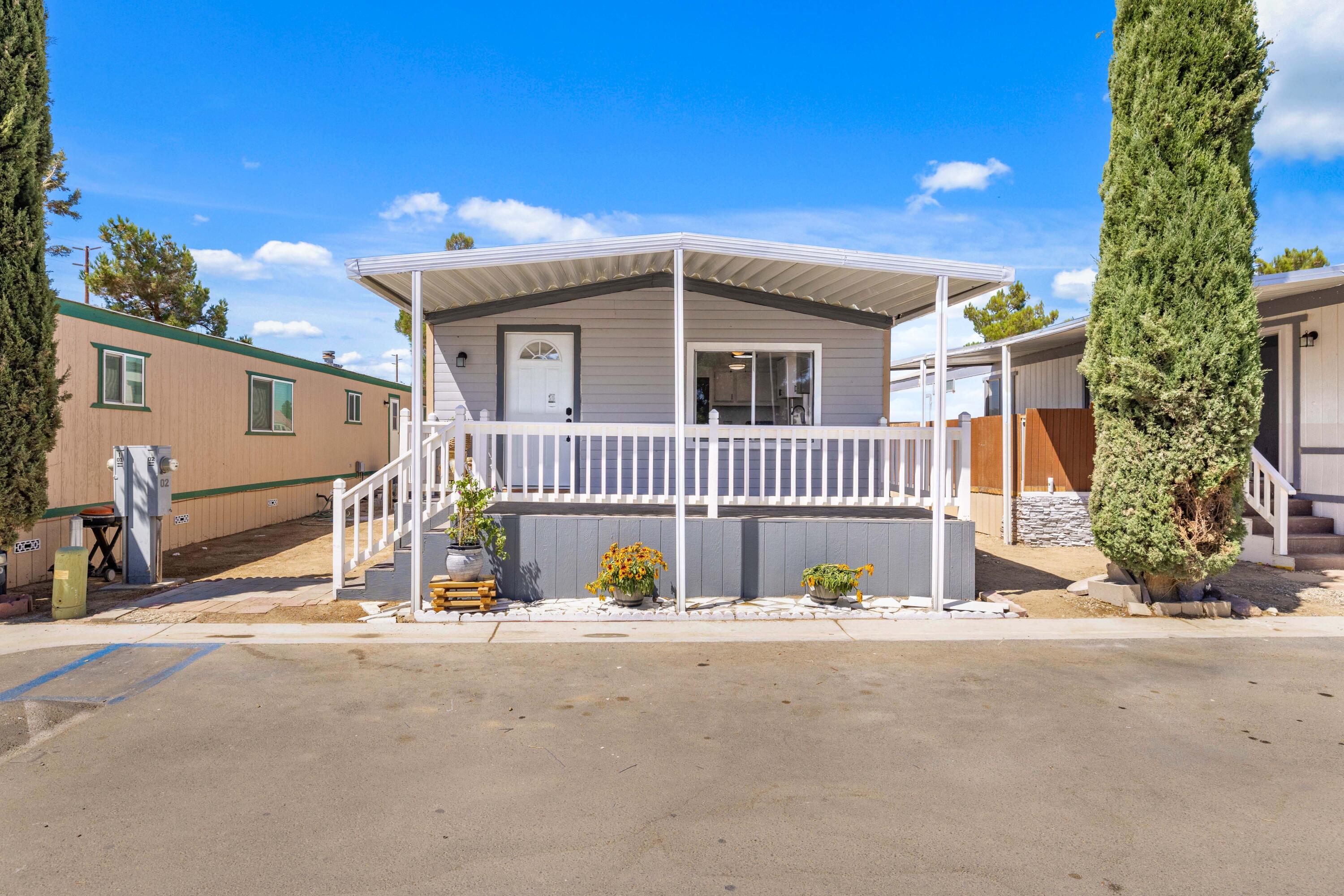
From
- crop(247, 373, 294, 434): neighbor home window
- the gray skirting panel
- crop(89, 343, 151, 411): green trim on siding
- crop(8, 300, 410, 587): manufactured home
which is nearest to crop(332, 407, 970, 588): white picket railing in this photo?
the gray skirting panel

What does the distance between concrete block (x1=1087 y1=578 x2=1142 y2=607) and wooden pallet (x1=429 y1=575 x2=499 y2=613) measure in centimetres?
555

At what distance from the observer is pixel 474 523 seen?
254 inches

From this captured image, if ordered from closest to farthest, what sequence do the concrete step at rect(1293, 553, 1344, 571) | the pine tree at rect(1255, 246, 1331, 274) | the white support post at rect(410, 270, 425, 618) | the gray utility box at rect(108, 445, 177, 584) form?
1. the white support post at rect(410, 270, 425, 618)
2. the gray utility box at rect(108, 445, 177, 584)
3. the concrete step at rect(1293, 553, 1344, 571)
4. the pine tree at rect(1255, 246, 1331, 274)

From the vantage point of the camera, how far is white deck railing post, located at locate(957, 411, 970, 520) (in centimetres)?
687

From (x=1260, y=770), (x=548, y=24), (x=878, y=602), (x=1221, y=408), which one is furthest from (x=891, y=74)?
(x=1260, y=770)

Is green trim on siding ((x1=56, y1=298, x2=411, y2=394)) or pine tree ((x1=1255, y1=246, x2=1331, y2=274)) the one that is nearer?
green trim on siding ((x1=56, y1=298, x2=411, y2=394))

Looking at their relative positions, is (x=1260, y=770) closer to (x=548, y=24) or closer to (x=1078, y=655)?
(x=1078, y=655)

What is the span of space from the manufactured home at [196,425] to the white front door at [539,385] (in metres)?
4.10

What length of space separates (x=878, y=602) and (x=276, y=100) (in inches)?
589

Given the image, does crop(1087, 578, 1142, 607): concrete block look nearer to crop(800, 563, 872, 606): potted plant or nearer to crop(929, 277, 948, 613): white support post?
crop(929, 277, 948, 613): white support post

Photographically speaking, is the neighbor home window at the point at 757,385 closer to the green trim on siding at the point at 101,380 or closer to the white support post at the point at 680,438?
the white support post at the point at 680,438

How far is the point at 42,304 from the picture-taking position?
20.8ft

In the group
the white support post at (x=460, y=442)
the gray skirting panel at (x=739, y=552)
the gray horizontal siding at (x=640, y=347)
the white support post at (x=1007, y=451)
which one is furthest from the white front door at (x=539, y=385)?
the white support post at (x=1007, y=451)

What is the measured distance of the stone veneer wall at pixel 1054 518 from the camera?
10.2 metres
